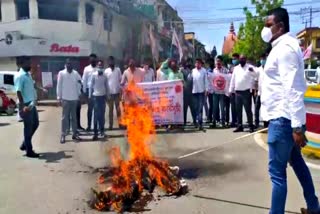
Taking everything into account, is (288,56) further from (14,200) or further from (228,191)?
(14,200)

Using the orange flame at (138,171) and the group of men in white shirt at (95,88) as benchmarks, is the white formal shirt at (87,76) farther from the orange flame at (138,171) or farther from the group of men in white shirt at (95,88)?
the orange flame at (138,171)

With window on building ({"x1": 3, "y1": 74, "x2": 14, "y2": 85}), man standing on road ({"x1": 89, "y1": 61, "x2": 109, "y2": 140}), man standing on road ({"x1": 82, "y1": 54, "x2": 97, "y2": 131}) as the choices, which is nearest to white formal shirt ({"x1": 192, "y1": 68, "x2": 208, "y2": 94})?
man standing on road ({"x1": 89, "y1": 61, "x2": 109, "y2": 140})

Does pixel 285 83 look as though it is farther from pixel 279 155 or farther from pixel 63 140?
pixel 63 140

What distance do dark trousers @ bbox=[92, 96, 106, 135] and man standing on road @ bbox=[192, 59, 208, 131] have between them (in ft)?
7.75

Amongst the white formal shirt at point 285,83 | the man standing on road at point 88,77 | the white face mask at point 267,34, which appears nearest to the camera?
the white formal shirt at point 285,83

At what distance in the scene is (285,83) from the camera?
129 inches

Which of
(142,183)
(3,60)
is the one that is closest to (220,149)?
(142,183)

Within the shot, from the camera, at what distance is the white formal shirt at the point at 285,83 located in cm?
321

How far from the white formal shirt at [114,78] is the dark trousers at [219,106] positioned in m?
2.52

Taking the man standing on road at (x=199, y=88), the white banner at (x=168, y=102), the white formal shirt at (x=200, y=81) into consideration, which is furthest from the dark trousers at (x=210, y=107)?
the white banner at (x=168, y=102)

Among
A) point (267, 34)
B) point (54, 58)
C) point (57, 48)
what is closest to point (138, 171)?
point (267, 34)

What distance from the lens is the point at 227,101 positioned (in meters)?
10.4

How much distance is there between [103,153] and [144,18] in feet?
9.27

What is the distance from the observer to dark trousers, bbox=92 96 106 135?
29.5 ft
